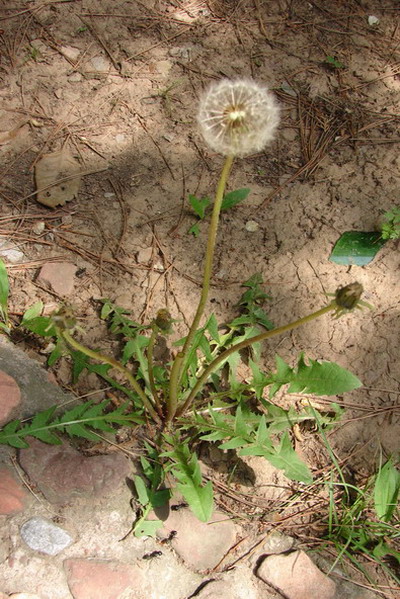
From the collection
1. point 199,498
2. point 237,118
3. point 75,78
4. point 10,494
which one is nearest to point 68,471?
point 10,494

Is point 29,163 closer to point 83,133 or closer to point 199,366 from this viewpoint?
point 83,133

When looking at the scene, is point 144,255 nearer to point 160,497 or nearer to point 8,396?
point 8,396

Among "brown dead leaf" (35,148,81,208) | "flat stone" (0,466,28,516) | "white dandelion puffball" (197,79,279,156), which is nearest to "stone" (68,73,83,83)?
"brown dead leaf" (35,148,81,208)

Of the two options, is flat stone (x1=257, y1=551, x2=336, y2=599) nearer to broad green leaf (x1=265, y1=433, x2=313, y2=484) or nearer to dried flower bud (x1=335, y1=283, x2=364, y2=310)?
broad green leaf (x1=265, y1=433, x2=313, y2=484)

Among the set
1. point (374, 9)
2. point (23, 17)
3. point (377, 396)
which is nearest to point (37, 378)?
point (377, 396)

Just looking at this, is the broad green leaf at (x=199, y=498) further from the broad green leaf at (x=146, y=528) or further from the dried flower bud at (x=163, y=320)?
the dried flower bud at (x=163, y=320)
